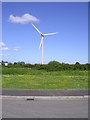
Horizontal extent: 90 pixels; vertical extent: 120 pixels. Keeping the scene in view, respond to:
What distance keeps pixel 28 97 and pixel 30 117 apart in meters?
4.65

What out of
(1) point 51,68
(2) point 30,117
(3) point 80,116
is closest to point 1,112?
(2) point 30,117

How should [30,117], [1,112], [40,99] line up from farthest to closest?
[40,99]
[1,112]
[30,117]

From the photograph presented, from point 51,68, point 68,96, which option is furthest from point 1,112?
point 51,68

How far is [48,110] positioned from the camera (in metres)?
9.07

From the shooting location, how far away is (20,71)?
34.3 meters

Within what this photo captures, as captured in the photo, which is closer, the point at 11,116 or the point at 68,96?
the point at 11,116

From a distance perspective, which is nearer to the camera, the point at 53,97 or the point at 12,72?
the point at 53,97

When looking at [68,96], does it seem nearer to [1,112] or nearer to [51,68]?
[1,112]

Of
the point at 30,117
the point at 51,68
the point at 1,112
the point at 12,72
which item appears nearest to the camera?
the point at 30,117

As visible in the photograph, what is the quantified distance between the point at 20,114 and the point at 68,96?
15.3 feet

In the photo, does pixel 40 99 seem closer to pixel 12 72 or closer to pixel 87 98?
pixel 87 98

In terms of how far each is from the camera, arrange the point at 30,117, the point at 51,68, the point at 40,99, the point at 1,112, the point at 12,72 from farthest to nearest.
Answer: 1. the point at 51,68
2. the point at 12,72
3. the point at 40,99
4. the point at 1,112
5. the point at 30,117

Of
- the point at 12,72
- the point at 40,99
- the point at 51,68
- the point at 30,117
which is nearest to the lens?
the point at 30,117

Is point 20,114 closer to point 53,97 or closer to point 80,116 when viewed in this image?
point 80,116
